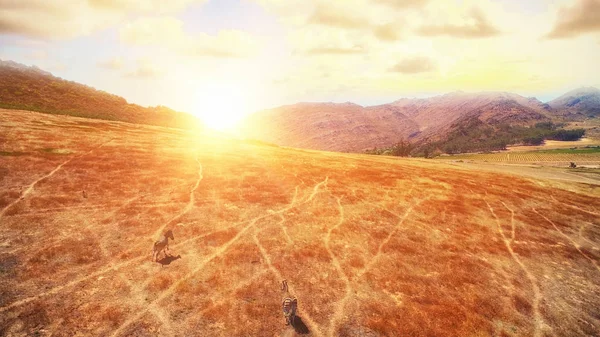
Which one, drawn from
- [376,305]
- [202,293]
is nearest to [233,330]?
[202,293]

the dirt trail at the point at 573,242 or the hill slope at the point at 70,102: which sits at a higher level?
the hill slope at the point at 70,102

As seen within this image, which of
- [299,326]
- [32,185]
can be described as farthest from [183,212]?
[299,326]

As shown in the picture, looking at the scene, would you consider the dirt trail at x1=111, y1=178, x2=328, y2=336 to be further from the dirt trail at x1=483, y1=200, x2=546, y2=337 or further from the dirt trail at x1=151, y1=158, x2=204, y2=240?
the dirt trail at x1=483, y1=200, x2=546, y2=337

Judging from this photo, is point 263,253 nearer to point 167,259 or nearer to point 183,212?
point 167,259

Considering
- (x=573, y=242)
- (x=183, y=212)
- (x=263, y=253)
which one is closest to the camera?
(x=263, y=253)

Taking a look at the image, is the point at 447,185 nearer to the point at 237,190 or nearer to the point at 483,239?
the point at 483,239

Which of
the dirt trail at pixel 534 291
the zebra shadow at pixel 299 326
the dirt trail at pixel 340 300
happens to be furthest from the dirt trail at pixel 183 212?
the dirt trail at pixel 534 291

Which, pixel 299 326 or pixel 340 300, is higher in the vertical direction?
pixel 340 300

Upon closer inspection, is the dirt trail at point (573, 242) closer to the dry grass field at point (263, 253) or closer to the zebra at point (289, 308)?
the dry grass field at point (263, 253)
